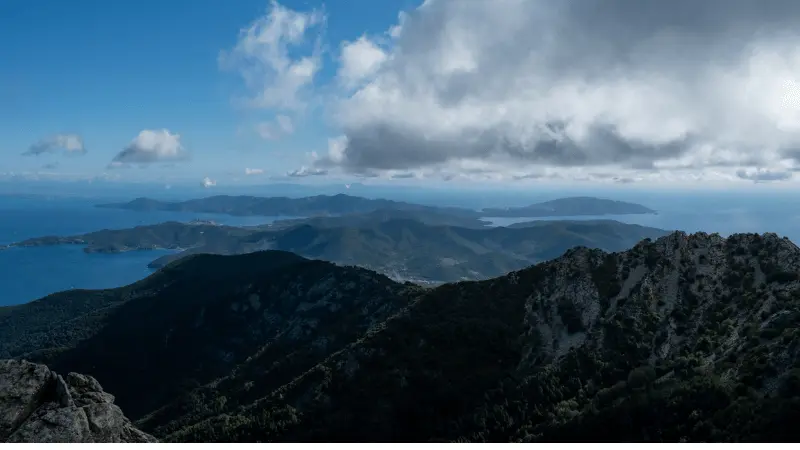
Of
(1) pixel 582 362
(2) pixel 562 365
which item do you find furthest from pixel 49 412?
(1) pixel 582 362

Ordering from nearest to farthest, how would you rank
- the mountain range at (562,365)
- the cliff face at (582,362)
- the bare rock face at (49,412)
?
the bare rock face at (49,412) → the cliff face at (582,362) → the mountain range at (562,365)

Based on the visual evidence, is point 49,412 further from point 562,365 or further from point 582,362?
point 582,362

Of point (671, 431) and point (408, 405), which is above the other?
point (671, 431)

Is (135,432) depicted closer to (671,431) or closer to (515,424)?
(515,424)

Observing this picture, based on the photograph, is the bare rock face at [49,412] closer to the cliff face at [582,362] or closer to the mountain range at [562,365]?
the mountain range at [562,365]

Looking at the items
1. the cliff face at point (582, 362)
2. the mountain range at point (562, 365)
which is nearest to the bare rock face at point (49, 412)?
the mountain range at point (562, 365)

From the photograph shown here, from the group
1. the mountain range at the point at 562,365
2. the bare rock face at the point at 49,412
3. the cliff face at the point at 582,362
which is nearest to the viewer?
the bare rock face at the point at 49,412

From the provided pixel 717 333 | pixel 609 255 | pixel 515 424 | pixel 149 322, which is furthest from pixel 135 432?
pixel 149 322
